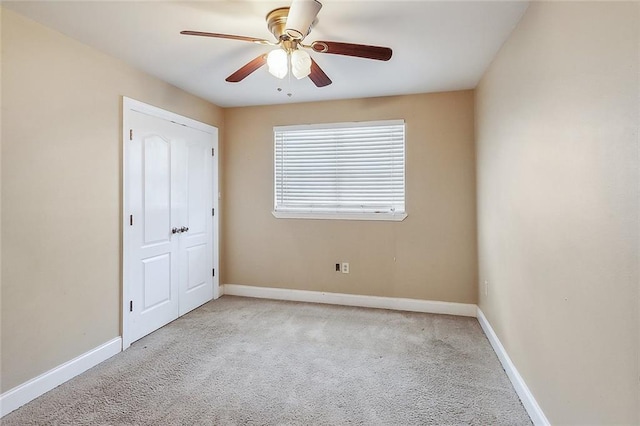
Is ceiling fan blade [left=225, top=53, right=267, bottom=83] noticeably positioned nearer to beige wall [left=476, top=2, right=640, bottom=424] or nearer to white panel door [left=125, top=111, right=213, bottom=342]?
white panel door [left=125, top=111, right=213, bottom=342]

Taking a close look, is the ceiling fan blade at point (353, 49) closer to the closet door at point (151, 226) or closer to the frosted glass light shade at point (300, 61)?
the frosted glass light shade at point (300, 61)

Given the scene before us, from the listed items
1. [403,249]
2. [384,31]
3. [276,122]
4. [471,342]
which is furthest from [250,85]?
[471,342]

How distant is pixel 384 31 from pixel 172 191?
2.45 m

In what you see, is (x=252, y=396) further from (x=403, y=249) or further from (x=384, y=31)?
(x=384, y=31)

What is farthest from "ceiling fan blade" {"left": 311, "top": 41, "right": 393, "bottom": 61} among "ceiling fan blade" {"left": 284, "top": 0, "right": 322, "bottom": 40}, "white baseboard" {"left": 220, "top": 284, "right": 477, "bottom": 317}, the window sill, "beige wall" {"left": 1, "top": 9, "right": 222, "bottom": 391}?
"white baseboard" {"left": 220, "top": 284, "right": 477, "bottom": 317}

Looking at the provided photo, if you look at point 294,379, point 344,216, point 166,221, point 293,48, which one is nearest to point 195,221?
point 166,221

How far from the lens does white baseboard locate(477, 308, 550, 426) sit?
1.74 meters

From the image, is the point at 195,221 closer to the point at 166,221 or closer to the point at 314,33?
the point at 166,221

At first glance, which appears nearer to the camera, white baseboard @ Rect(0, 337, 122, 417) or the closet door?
white baseboard @ Rect(0, 337, 122, 417)

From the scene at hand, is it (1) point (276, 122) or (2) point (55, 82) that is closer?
(2) point (55, 82)

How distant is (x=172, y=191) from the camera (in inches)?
129

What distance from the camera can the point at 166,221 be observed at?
3197 mm

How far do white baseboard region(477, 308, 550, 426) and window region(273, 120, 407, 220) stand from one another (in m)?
1.46

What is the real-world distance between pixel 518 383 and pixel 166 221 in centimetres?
319
